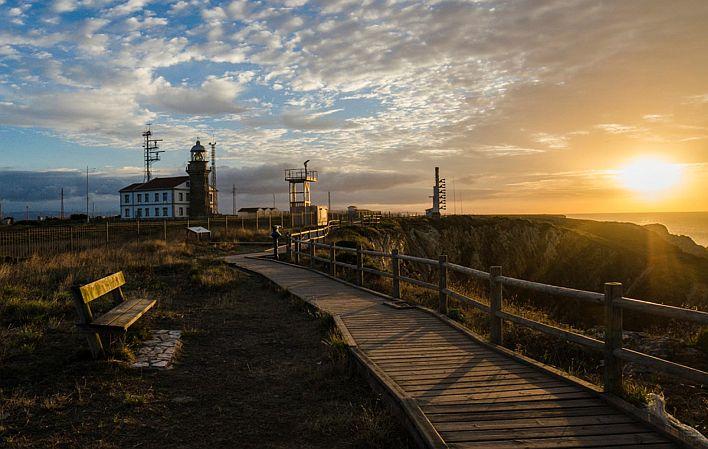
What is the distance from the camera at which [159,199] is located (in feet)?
274

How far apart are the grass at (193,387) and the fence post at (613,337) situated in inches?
90.8

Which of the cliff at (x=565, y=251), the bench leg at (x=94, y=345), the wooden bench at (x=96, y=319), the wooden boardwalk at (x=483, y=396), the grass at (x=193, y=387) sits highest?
the wooden bench at (x=96, y=319)

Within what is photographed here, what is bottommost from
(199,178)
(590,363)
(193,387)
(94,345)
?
(590,363)

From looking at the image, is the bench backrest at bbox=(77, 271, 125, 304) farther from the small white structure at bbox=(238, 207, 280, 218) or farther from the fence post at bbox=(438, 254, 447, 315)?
the small white structure at bbox=(238, 207, 280, 218)

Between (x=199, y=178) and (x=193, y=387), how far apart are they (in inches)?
2948

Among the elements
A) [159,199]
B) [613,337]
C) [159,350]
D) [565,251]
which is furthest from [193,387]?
[159,199]

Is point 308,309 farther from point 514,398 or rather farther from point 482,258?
point 482,258

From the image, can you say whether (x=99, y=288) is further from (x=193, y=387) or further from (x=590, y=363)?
(x=590, y=363)

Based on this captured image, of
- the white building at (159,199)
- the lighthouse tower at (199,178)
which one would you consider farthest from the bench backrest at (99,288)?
the white building at (159,199)

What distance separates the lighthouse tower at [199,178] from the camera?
77.2 metres

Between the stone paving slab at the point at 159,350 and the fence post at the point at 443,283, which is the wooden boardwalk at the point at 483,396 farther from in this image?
the stone paving slab at the point at 159,350

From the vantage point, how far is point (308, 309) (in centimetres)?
1106

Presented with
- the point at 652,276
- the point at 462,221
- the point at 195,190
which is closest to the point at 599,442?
the point at 652,276

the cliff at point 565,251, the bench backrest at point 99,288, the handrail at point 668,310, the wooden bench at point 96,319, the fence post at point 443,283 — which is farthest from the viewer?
the cliff at point 565,251
